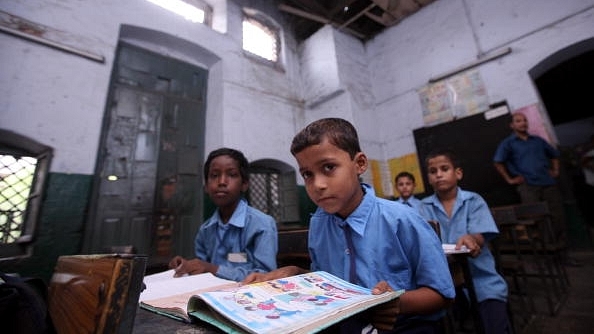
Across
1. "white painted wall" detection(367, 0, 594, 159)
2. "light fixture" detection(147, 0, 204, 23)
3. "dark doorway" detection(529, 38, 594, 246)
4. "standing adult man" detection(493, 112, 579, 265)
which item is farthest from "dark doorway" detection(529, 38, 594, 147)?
"light fixture" detection(147, 0, 204, 23)

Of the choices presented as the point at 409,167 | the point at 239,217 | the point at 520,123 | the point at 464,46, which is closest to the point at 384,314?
the point at 239,217

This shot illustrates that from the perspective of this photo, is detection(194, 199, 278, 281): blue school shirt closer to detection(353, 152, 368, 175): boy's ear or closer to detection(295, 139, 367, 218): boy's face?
detection(295, 139, 367, 218): boy's face

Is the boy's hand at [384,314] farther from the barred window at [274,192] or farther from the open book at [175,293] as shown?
the barred window at [274,192]

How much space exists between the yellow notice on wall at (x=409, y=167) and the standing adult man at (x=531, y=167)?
1.33m

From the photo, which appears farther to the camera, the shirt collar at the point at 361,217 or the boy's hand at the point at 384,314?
the shirt collar at the point at 361,217

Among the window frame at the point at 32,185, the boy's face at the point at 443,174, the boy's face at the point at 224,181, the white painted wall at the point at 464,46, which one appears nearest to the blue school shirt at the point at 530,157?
the white painted wall at the point at 464,46

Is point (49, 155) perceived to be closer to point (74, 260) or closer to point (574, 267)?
point (74, 260)

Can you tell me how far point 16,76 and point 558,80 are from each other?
9931mm

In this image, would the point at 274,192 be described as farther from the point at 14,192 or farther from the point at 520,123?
the point at 520,123

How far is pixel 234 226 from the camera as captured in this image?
64.2 inches

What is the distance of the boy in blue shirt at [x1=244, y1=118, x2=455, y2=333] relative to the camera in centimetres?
89

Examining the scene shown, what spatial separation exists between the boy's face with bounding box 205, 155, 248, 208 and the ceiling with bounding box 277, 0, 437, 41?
5521 mm

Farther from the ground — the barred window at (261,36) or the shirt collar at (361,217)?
the barred window at (261,36)

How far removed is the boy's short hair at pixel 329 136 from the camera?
106 cm
